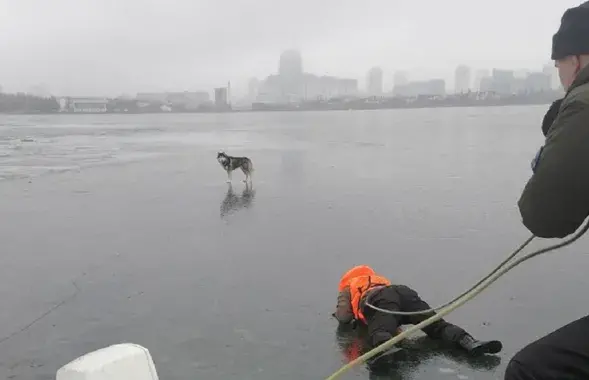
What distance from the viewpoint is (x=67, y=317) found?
16.2 ft

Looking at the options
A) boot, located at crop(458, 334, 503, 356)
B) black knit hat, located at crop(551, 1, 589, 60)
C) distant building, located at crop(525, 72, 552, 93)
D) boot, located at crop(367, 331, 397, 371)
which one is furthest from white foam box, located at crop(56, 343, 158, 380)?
distant building, located at crop(525, 72, 552, 93)

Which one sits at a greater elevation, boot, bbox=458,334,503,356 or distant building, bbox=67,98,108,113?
distant building, bbox=67,98,108,113

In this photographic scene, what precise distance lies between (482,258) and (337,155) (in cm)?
1311

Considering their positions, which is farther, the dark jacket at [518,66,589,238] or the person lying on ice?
the person lying on ice

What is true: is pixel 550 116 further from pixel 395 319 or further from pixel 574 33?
pixel 395 319

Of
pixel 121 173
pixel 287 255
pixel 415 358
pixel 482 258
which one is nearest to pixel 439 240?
pixel 482 258

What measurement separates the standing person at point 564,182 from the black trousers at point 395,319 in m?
2.04

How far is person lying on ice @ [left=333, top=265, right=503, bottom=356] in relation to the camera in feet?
13.5

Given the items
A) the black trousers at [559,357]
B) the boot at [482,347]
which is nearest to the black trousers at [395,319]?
the boot at [482,347]

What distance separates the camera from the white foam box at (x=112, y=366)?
1756 millimetres

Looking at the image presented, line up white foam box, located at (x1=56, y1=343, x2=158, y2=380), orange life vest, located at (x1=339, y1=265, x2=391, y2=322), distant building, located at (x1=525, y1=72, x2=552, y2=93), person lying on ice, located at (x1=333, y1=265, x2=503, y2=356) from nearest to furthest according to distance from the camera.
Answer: white foam box, located at (x1=56, y1=343, x2=158, y2=380) → person lying on ice, located at (x1=333, y1=265, x2=503, y2=356) → orange life vest, located at (x1=339, y1=265, x2=391, y2=322) → distant building, located at (x1=525, y1=72, x2=552, y2=93)

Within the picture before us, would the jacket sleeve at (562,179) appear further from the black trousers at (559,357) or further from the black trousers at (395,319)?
the black trousers at (395,319)

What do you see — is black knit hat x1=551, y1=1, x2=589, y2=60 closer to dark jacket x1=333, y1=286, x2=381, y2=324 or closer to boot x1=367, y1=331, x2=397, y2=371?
boot x1=367, y1=331, x2=397, y2=371

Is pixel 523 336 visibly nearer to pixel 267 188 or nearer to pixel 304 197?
pixel 304 197
